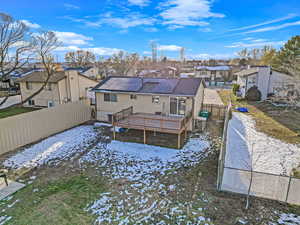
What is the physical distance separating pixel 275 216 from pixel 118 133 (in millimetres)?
10191

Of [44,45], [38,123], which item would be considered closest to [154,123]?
[38,123]

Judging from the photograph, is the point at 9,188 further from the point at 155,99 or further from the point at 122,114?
the point at 155,99

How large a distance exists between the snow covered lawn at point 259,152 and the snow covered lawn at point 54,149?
8819 mm

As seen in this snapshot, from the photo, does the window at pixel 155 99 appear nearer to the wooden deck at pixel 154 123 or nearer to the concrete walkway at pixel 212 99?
the wooden deck at pixel 154 123

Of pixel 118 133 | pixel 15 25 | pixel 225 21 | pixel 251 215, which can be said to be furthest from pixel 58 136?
pixel 225 21

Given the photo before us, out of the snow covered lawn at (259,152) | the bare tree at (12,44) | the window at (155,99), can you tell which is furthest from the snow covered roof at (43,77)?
the snow covered lawn at (259,152)

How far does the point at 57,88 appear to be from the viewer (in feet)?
66.6

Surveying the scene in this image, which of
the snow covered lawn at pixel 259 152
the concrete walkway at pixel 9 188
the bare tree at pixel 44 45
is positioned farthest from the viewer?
the bare tree at pixel 44 45

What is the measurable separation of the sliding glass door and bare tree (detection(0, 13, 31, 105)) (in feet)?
42.5

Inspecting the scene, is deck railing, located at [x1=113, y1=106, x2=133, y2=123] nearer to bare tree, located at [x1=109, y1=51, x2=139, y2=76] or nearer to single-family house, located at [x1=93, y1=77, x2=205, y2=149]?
single-family house, located at [x1=93, y1=77, x2=205, y2=149]

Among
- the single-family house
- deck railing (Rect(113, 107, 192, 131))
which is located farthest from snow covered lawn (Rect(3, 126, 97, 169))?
the single-family house

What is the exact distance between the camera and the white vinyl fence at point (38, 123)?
10273mm

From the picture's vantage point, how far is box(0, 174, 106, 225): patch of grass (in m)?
5.55

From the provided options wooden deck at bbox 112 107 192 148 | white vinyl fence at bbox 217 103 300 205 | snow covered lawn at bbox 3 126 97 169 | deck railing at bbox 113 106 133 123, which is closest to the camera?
white vinyl fence at bbox 217 103 300 205
